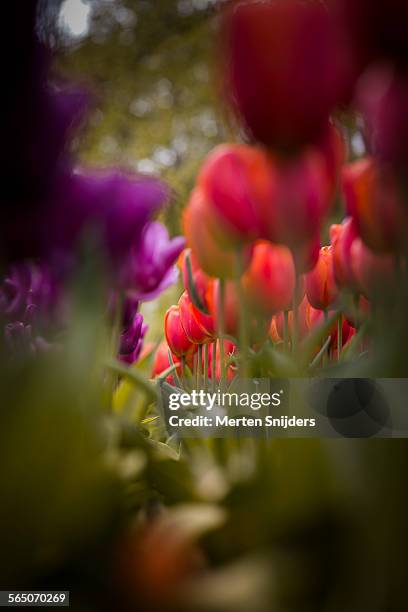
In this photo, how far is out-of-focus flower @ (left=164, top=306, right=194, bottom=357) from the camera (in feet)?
1.83

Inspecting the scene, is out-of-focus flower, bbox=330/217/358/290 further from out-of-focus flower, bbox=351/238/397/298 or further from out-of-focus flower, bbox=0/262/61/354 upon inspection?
out-of-focus flower, bbox=0/262/61/354

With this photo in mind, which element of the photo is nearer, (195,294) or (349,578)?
(349,578)

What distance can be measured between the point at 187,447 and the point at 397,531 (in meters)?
0.12

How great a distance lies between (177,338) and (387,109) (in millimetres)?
342

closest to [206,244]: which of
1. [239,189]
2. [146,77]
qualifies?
[239,189]

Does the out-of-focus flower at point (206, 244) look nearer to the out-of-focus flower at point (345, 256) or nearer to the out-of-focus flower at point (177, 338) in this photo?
the out-of-focus flower at point (345, 256)

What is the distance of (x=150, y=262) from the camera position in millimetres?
360

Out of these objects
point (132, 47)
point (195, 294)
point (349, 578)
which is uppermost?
point (132, 47)

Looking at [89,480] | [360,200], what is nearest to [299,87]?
[360,200]

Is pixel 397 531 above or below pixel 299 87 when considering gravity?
below

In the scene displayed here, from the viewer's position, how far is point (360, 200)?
0.30 m

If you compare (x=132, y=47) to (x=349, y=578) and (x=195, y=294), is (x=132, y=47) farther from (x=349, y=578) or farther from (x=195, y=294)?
(x=349, y=578)

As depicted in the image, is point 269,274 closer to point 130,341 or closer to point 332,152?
point 332,152

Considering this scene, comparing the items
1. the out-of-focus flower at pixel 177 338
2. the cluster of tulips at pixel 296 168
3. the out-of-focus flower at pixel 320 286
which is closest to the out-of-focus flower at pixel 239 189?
the cluster of tulips at pixel 296 168
